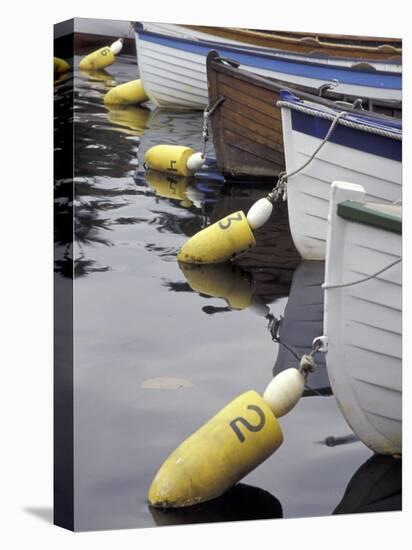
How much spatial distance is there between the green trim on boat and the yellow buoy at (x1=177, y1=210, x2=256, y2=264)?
5.82ft

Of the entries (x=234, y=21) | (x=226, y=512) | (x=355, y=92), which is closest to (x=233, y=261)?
(x=355, y=92)

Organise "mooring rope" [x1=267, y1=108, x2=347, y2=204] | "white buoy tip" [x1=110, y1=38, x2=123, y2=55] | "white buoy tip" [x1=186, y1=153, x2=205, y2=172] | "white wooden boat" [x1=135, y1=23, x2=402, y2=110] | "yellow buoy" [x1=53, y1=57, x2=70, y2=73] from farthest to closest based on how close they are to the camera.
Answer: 1. "white buoy tip" [x1=186, y1=153, x2=205, y2=172]
2. "mooring rope" [x1=267, y1=108, x2=347, y2=204]
3. "white wooden boat" [x1=135, y1=23, x2=402, y2=110]
4. "white buoy tip" [x1=110, y1=38, x2=123, y2=55]
5. "yellow buoy" [x1=53, y1=57, x2=70, y2=73]

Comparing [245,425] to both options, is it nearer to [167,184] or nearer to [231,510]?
[231,510]

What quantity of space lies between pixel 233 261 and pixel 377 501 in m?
1.97

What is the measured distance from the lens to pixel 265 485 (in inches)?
159

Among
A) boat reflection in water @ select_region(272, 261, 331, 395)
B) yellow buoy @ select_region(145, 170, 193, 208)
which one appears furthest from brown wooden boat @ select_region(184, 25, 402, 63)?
boat reflection in water @ select_region(272, 261, 331, 395)

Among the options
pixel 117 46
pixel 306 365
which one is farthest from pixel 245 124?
pixel 306 365

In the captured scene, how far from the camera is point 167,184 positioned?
18.4 ft

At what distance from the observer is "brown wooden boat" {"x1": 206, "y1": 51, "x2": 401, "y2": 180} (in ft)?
20.7

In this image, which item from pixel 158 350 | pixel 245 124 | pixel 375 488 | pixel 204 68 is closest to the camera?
pixel 375 488

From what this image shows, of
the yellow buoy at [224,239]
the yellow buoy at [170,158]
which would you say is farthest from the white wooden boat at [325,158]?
the yellow buoy at [170,158]

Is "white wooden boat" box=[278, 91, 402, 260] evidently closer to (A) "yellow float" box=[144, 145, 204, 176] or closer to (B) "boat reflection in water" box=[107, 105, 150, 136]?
(A) "yellow float" box=[144, 145, 204, 176]

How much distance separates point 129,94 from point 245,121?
81.3 inches

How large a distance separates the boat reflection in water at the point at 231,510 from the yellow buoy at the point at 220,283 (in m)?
1.51
